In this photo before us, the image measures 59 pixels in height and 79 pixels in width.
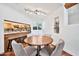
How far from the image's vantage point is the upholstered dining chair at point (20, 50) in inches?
71.8

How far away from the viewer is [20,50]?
6.01 feet

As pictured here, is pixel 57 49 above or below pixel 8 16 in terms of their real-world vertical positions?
below

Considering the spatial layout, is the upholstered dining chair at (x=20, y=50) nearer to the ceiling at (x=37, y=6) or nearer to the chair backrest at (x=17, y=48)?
the chair backrest at (x=17, y=48)

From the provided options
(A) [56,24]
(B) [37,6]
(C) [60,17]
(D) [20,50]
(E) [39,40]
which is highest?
(B) [37,6]

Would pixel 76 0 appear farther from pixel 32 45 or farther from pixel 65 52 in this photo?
pixel 32 45

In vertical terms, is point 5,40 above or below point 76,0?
below

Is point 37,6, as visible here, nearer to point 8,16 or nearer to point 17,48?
point 8,16

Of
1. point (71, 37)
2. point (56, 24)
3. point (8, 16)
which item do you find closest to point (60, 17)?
point (56, 24)

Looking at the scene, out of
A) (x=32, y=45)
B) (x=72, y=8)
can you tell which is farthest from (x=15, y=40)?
(x=72, y=8)

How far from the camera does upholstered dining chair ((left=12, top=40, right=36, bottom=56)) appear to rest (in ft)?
5.98

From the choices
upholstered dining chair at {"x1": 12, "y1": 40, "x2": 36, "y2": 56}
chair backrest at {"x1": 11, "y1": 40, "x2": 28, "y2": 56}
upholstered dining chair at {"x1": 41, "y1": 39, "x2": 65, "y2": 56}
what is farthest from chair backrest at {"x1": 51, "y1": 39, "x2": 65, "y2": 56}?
chair backrest at {"x1": 11, "y1": 40, "x2": 28, "y2": 56}

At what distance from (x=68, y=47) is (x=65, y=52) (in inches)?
3.5

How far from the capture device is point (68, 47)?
187 centimetres

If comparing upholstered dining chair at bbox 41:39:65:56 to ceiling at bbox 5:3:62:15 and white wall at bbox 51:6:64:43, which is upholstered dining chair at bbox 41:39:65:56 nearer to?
white wall at bbox 51:6:64:43
